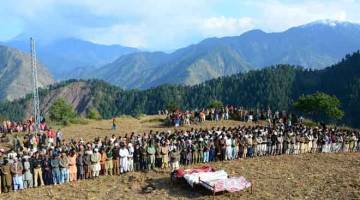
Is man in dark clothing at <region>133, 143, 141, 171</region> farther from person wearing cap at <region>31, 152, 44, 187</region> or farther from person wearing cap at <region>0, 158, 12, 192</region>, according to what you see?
person wearing cap at <region>0, 158, 12, 192</region>

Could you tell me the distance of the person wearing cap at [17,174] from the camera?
30422 mm

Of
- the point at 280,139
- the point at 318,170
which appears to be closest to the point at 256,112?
the point at 280,139

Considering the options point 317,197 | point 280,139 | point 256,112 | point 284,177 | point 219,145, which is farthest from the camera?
point 256,112

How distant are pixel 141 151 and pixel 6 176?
8666 mm

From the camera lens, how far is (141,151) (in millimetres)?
34562

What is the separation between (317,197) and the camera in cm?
2855

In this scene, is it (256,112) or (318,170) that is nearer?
(318,170)

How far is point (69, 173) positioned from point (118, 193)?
3.81m

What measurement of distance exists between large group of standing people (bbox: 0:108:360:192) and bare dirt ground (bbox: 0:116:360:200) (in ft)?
2.64

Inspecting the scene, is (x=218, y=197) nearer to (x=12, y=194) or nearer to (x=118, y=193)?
(x=118, y=193)

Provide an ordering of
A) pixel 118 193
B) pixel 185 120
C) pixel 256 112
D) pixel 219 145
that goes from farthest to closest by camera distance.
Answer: pixel 256 112 < pixel 185 120 < pixel 219 145 < pixel 118 193

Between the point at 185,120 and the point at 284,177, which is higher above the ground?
the point at 185,120

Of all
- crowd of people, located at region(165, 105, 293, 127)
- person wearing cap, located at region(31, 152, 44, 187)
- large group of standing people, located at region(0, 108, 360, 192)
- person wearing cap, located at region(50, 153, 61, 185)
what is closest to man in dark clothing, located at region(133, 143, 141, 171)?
large group of standing people, located at region(0, 108, 360, 192)

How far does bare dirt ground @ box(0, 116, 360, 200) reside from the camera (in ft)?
96.2
